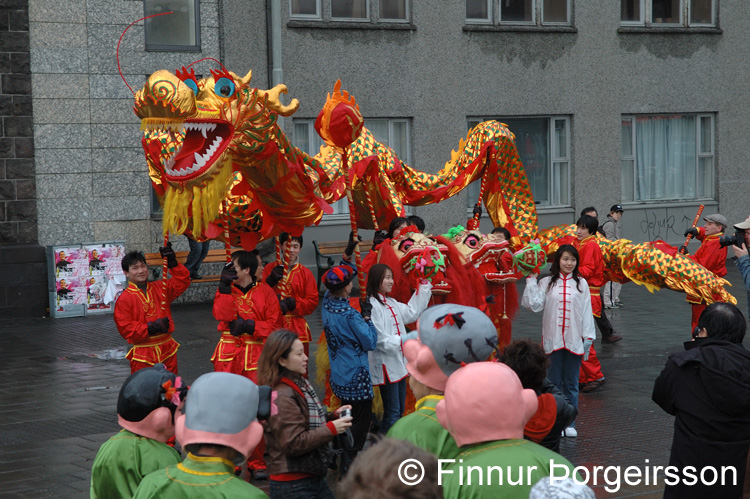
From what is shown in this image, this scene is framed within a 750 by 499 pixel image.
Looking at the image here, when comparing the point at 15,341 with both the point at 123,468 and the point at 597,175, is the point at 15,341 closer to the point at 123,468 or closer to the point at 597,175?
the point at 123,468

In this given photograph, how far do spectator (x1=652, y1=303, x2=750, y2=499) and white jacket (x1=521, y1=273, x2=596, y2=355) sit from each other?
3.24 metres

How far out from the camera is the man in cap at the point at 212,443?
3439mm

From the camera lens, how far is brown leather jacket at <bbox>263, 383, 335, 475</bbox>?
4840 millimetres

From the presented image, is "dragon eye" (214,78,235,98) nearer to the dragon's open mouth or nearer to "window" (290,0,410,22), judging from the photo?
the dragon's open mouth

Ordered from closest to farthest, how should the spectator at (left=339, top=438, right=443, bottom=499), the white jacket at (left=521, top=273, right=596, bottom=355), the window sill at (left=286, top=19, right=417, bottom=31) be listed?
the spectator at (left=339, top=438, right=443, bottom=499) < the white jacket at (left=521, top=273, right=596, bottom=355) < the window sill at (left=286, top=19, right=417, bottom=31)

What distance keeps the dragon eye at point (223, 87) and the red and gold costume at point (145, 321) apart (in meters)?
1.79

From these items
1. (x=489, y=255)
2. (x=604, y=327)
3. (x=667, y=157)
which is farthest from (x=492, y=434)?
(x=667, y=157)

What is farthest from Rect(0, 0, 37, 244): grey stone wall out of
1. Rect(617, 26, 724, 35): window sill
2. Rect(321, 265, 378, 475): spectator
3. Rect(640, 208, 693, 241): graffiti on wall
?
Rect(640, 208, 693, 241): graffiti on wall

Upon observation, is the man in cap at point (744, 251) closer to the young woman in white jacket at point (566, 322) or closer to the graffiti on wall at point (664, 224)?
the young woman in white jacket at point (566, 322)

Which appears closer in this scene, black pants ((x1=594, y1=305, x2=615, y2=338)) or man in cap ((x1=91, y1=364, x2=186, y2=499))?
man in cap ((x1=91, y1=364, x2=186, y2=499))

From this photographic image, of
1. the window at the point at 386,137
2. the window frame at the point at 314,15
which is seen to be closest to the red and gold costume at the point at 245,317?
the window at the point at 386,137

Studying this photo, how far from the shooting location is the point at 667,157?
21.9 m

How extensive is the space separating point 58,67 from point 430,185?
8.00 metres

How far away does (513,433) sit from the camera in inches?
139
